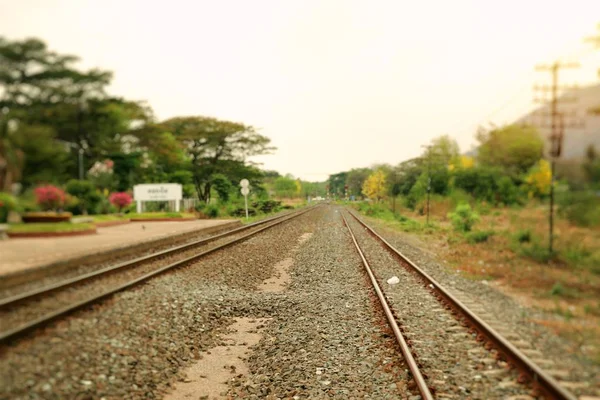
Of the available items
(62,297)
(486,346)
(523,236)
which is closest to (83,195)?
(62,297)

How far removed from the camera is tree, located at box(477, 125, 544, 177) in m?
9.80

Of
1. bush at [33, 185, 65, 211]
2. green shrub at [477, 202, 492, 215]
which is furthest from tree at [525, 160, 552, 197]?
green shrub at [477, 202, 492, 215]

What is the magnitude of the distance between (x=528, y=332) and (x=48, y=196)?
612cm

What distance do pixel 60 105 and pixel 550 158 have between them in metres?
8.49

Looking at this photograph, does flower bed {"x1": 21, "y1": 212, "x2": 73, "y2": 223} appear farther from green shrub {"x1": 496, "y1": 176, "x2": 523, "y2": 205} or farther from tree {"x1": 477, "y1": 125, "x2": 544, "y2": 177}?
green shrub {"x1": 496, "y1": 176, "x2": 523, "y2": 205}

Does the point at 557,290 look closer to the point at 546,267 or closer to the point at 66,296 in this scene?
the point at 546,267

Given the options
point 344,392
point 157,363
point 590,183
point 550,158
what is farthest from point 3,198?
point 550,158

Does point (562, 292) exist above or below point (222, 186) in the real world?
below

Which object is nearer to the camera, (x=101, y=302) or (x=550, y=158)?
(x=101, y=302)

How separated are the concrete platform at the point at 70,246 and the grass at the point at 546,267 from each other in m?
6.89

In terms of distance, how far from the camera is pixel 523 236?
13.5m

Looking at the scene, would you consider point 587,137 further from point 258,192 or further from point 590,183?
point 258,192

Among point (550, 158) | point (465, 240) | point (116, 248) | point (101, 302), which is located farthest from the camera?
point (465, 240)

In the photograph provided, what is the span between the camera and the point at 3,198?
2633 mm
